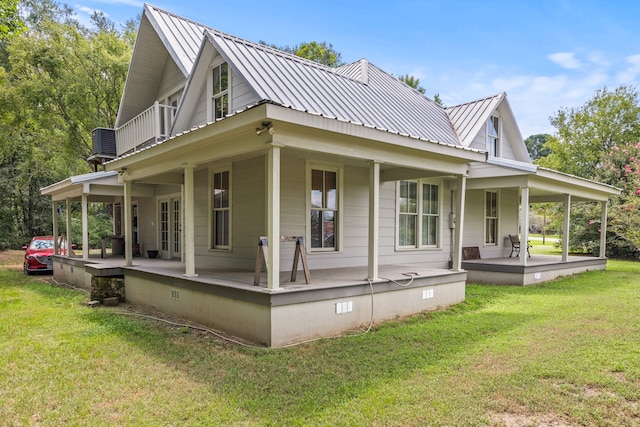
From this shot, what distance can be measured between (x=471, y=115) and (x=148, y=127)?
381 inches

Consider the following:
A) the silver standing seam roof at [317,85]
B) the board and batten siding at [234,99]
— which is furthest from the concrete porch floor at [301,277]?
the board and batten siding at [234,99]

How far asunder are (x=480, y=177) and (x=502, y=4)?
4994mm

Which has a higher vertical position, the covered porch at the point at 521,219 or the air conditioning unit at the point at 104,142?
the air conditioning unit at the point at 104,142

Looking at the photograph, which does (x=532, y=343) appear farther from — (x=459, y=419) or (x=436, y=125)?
(x=436, y=125)

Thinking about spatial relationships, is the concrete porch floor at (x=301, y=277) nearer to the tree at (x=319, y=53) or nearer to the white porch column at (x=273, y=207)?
the white porch column at (x=273, y=207)

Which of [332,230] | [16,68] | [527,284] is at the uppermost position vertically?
[16,68]

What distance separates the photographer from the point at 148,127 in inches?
429

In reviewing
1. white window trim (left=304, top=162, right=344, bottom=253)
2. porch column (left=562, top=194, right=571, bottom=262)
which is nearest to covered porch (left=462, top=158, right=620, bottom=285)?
porch column (left=562, top=194, right=571, bottom=262)

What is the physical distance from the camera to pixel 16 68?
15.7m

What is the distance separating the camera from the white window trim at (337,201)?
7.93 meters

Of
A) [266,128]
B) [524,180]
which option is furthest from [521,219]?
[266,128]

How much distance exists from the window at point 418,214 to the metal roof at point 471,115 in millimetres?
2105

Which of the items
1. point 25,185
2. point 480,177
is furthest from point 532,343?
point 25,185

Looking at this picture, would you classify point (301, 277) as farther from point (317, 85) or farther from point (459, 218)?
point (317, 85)
